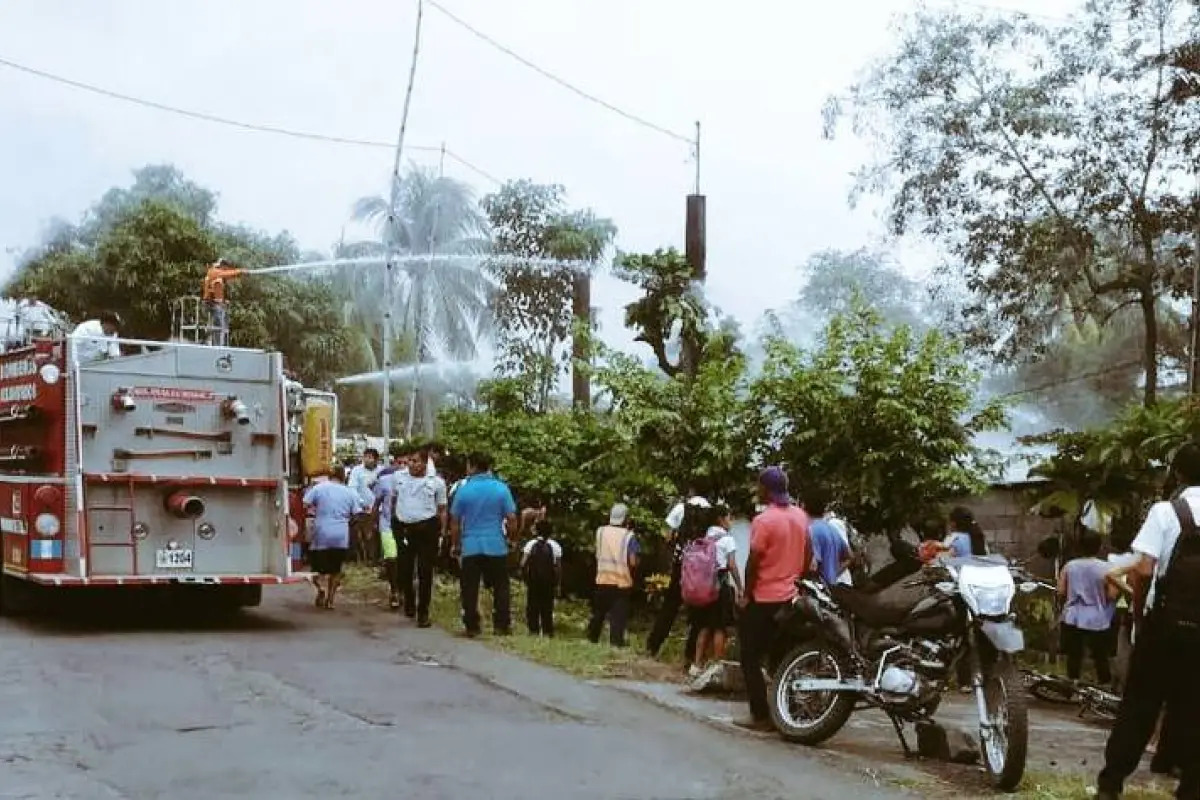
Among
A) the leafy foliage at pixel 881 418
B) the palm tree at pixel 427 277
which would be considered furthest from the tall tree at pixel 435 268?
the leafy foliage at pixel 881 418

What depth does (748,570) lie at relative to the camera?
340 inches

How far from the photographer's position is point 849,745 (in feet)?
27.0

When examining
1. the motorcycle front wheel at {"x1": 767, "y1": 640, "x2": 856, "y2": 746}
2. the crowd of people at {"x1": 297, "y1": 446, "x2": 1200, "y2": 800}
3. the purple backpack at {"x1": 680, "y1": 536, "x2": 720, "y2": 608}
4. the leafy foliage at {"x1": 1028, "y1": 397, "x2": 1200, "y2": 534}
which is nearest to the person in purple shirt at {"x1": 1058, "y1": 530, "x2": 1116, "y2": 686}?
the crowd of people at {"x1": 297, "y1": 446, "x2": 1200, "y2": 800}

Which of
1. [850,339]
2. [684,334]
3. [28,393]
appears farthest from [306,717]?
[684,334]

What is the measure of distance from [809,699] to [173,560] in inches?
254

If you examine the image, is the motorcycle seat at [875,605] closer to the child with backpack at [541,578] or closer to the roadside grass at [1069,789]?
the roadside grass at [1069,789]

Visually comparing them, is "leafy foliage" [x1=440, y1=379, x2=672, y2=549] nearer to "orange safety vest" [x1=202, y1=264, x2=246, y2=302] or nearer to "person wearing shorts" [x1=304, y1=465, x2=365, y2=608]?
"person wearing shorts" [x1=304, y1=465, x2=365, y2=608]

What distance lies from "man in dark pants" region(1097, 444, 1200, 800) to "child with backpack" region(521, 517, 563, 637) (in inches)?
272

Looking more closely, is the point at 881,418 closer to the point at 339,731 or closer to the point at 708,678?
the point at 708,678

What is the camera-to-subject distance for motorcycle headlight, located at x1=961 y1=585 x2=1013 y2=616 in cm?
728

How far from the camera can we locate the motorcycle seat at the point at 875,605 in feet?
25.7

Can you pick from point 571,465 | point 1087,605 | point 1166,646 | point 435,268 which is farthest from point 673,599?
point 435,268

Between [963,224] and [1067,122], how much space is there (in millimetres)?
2195

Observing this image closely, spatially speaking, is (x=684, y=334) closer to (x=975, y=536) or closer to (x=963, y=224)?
(x=975, y=536)
